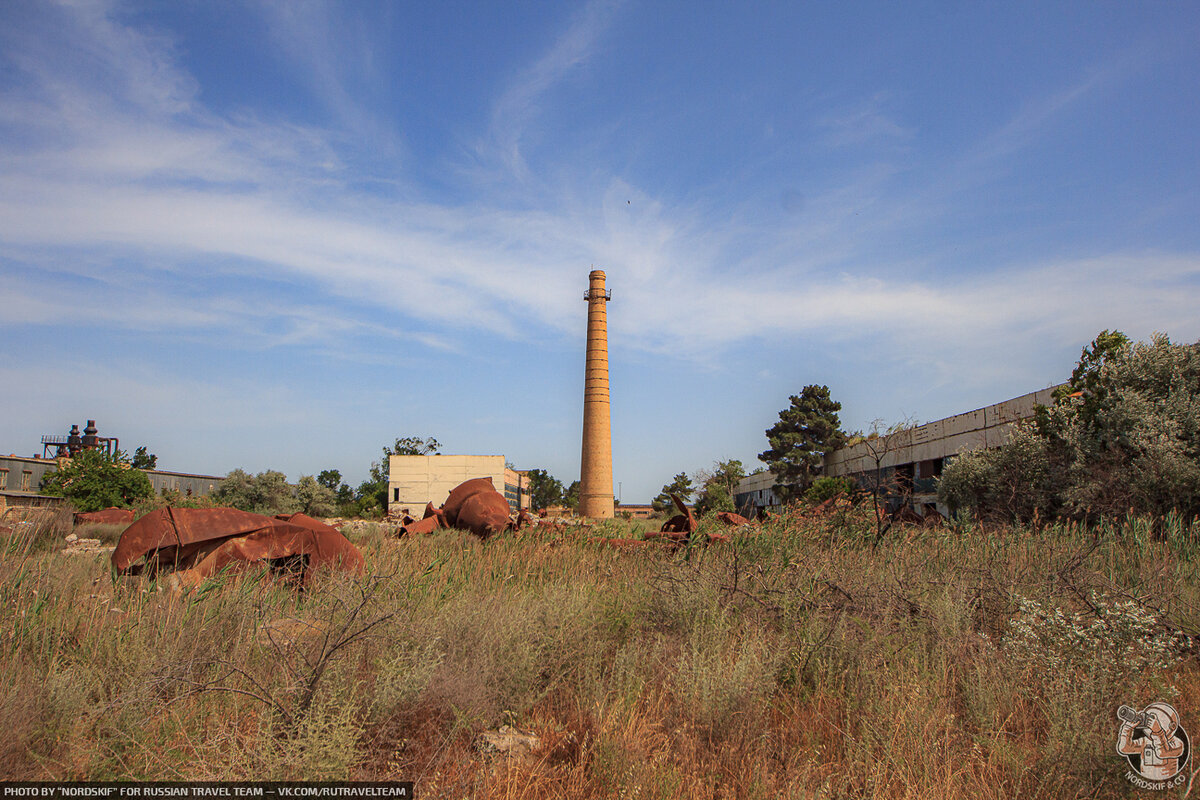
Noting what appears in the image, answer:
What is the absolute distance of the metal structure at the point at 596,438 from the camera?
3856 cm

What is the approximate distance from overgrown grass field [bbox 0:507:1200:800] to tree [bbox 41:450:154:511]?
103ft

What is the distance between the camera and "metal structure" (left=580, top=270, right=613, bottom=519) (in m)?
38.6

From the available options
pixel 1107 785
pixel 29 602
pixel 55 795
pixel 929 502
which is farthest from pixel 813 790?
pixel 929 502

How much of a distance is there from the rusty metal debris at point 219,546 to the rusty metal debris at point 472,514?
2.58 m

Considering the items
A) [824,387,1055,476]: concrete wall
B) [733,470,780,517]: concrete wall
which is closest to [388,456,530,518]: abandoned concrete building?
[733,470,780,517]: concrete wall

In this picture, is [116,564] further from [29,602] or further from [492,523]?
[492,523]

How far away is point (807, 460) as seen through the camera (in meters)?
45.4

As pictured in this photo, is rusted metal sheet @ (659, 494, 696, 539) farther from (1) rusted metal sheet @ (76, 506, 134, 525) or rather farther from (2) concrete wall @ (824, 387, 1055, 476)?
(2) concrete wall @ (824, 387, 1055, 476)

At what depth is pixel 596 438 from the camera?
127ft

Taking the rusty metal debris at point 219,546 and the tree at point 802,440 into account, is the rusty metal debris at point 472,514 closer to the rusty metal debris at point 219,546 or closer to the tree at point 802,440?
the rusty metal debris at point 219,546

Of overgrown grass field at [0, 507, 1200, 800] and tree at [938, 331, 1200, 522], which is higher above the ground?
tree at [938, 331, 1200, 522]

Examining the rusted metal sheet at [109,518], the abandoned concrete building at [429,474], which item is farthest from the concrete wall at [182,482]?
the rusted metal sheet at [109,518]

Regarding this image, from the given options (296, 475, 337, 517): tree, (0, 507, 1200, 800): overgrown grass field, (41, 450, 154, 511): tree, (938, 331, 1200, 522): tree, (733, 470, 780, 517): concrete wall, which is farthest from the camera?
(733, 470, 780, 517): concrete wall

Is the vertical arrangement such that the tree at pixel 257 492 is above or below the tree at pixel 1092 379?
below
